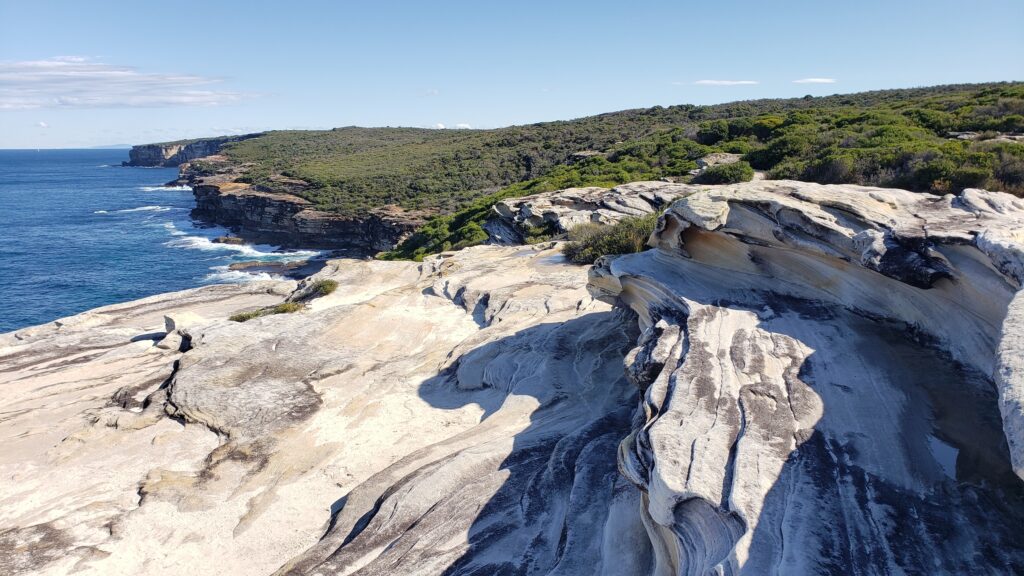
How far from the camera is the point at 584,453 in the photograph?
8.97 meters

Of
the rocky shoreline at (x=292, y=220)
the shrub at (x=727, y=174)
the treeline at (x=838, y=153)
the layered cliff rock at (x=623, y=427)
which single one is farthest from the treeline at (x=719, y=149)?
the layered cliff rock at (x=623, y=427)

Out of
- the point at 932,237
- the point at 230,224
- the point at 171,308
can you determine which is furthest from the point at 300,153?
the point at 932,237

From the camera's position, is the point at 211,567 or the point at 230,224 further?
the point at 230,224

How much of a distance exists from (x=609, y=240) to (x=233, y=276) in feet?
132

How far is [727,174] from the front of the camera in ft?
86.5

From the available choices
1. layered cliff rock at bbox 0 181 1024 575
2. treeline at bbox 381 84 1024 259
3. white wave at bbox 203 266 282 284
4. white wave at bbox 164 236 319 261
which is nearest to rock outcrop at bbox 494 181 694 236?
treeline at bbox 381 84 1024 259

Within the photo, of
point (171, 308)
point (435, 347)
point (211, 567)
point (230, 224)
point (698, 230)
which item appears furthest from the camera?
point (230, 224)

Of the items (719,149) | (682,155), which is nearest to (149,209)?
(682,155)

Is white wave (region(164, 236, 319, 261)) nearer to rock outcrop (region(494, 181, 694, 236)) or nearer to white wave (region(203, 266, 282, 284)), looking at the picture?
white wave (region(203, 266, 282, 284))

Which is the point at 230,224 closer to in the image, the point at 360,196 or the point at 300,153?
the point at 360,196

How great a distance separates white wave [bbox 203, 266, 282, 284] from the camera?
4827 cm

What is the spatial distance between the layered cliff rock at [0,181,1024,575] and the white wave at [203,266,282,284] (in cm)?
3383

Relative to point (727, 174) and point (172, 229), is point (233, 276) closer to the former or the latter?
point (172, 229)

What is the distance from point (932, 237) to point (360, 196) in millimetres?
68103
